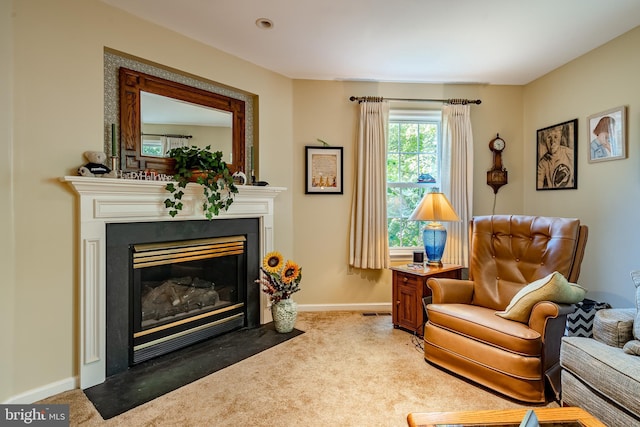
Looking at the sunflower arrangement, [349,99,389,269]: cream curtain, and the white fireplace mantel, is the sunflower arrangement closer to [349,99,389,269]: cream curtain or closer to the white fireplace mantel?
[349,99,389,269]: cream curtain

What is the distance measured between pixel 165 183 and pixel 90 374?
4.35 feet

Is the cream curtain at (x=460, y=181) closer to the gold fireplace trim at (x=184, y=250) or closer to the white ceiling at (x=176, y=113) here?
the gold fireplace trim at (x=184, y=250)

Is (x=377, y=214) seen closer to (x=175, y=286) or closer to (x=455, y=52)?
(x=455, y=52)

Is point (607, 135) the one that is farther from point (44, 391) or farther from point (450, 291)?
point (44, 391)

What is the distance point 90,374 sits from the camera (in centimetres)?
196

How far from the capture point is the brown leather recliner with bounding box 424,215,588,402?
1.81 metres

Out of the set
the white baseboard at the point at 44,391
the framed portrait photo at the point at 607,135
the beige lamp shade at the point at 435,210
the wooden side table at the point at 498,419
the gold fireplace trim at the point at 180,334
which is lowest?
the white baseboard at the point at 44,391

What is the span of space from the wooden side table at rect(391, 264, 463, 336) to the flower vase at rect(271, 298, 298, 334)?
100 cm

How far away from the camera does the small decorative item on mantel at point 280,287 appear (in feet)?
9.18

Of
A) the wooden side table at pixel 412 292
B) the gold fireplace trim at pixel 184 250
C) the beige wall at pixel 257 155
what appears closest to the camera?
the beige wall at pixel 257 155

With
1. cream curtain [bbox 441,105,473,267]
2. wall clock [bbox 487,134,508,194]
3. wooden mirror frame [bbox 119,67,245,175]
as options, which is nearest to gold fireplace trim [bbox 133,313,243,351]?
wooden mirror frame [bbox 119,67,245,175]

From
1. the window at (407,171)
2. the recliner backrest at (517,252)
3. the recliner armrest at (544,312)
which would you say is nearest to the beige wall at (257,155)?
the window at (407,171)

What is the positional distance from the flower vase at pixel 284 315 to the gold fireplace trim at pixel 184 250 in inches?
24.1

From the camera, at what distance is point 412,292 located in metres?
2.84
